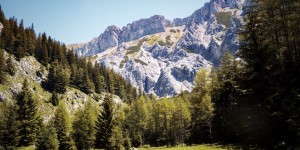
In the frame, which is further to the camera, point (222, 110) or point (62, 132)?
point (62, 132)

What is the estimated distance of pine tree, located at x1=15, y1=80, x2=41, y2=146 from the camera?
Answer: 61125 millimetres

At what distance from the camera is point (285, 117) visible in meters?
27.2

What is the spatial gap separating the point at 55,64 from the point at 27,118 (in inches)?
3329

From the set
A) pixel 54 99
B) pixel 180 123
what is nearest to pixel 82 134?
pixel 180 123

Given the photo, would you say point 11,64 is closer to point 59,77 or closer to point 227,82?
point 59,77

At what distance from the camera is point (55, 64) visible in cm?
14425

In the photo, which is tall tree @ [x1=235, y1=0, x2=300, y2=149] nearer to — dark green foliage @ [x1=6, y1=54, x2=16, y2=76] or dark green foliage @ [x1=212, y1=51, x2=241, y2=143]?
dark green foliage @ [x1=212, y1=51, x2=241, y2=143]

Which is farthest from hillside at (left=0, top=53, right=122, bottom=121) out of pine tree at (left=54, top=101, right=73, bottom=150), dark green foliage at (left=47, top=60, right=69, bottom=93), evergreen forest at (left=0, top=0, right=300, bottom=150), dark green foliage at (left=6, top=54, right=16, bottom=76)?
pine tree at (left=54, top=101, right=73, bottom=150)

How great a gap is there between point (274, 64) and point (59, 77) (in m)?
122

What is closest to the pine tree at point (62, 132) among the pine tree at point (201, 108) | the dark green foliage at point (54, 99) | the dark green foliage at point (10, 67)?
the pine tree at point (201, 108)

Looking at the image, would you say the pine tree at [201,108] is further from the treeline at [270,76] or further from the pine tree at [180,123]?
the treeline at [270,76]

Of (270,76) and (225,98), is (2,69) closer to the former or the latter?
(225,98)

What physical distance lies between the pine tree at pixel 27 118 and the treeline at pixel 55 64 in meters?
50.9

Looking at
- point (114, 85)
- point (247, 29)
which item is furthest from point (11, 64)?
point (247, 29)
